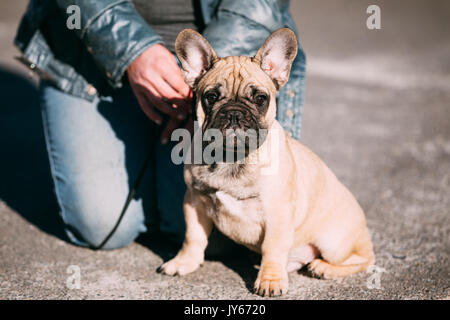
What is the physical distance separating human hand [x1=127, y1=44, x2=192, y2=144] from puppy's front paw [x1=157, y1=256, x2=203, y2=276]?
900mm

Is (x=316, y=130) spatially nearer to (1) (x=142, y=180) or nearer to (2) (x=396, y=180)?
(2) (x=396, y=180)

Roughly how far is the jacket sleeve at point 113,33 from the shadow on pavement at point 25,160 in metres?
1.35

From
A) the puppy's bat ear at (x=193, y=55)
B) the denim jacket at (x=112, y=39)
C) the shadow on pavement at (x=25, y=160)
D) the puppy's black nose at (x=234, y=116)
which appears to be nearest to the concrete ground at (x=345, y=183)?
the shadow on pavement at (x=25, y=160)

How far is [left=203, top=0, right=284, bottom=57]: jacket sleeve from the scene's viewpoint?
3088 mm

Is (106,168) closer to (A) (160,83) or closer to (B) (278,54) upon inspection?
(A) (160,83)

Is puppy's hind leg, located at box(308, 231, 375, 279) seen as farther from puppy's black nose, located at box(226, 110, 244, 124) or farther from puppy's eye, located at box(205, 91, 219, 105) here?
puppy's eye, located at box(205, 91, 219, 105)

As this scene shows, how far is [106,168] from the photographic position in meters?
3.47

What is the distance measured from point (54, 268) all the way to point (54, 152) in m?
0.93

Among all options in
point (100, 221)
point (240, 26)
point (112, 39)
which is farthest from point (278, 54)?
point (100, 221)

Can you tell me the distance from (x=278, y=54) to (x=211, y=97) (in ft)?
1.55

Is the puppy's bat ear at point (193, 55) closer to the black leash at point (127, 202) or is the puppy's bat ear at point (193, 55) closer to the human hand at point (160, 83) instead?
the human hand at point (160, 83)

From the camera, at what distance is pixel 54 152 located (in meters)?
3.44

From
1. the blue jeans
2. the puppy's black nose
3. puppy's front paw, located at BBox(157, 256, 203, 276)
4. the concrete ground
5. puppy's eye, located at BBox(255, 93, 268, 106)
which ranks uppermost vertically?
puppy's eye, located at BBox(255, 93, 268, 106)

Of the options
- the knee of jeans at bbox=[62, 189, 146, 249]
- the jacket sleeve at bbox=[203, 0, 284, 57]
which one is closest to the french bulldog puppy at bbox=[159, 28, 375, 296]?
the jacket sleeve at bbox=[203, 0, 284, 57]
